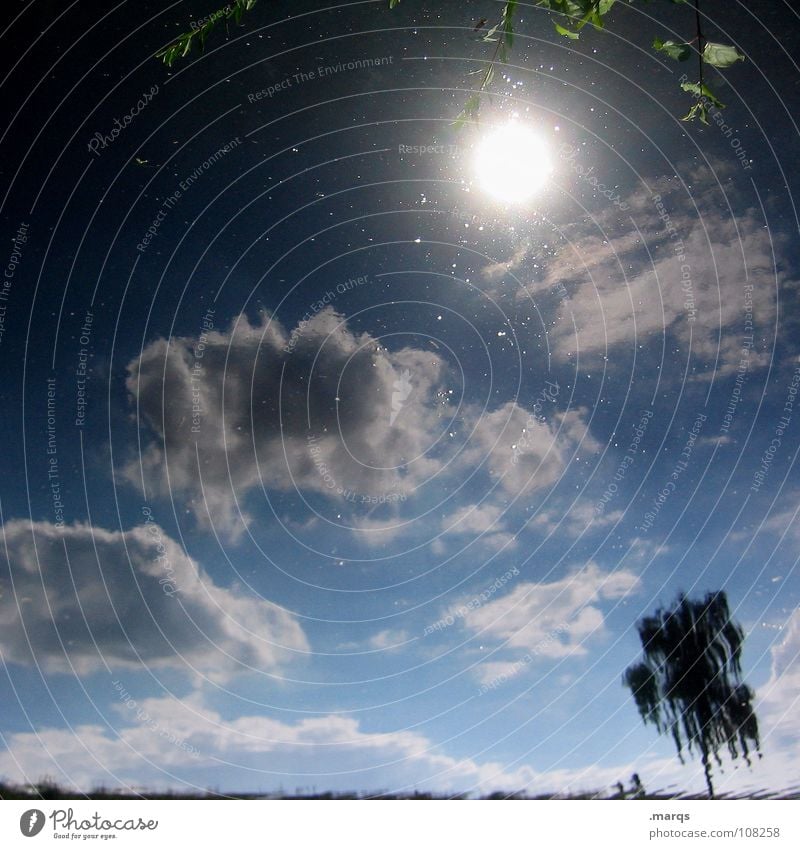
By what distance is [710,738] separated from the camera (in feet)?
19.8

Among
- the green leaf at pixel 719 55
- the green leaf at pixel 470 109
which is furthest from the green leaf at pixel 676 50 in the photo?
the green leaf at pixel 470 109

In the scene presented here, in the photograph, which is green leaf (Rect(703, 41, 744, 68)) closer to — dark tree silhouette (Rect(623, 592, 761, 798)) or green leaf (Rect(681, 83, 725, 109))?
green leaf (Rect(681, 83, 725, 109))

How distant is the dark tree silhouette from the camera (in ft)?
19.9

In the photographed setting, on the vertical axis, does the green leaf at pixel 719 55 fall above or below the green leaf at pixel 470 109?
below

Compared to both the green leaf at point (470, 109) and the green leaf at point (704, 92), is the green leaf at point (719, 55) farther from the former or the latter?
the green leaf at point (470, 109)

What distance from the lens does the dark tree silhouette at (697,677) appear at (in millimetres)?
6074

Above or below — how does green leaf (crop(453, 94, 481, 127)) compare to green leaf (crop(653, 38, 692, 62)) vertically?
above

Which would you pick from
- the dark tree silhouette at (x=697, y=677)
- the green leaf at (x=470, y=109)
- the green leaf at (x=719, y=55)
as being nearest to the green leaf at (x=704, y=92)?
the green leaf at (x=719, y=55)

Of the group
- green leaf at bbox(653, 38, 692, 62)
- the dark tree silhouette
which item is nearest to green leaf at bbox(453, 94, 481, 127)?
green leaf at bbox(653, 38, 692, 62)

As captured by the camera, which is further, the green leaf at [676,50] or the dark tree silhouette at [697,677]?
the dark tree silhouette at [697,677]
